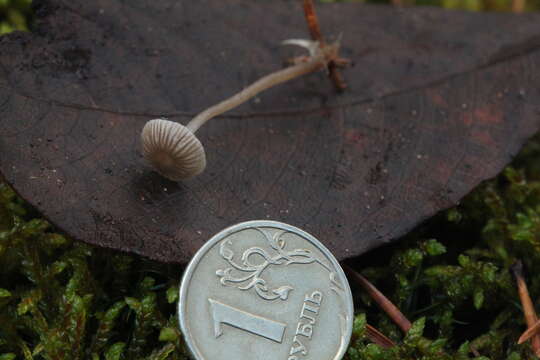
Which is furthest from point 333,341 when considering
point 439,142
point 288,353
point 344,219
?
point 439,142

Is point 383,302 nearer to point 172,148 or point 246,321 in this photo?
point 246,321

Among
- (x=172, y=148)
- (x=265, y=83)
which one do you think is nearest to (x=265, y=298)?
(x=172, y=148)

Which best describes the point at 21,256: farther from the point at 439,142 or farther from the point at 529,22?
the point at 529,22

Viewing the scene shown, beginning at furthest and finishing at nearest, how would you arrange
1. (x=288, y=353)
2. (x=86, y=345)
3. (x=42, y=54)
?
(x=42, y=54) → (x=86, y=345) → (x=288, y=353)

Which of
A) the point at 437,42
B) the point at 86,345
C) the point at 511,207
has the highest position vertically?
the point at 437,42

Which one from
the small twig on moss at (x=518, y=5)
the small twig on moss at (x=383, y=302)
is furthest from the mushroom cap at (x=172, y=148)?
the small twig on moss at (x=518, y=5)

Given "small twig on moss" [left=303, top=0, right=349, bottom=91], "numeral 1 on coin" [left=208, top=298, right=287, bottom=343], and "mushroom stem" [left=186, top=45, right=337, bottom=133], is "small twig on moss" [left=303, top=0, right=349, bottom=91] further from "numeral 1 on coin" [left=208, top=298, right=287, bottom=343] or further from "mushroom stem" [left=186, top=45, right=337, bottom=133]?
"numeral 1 on coin" [left=208, top=298, right=287, bottom=343]
